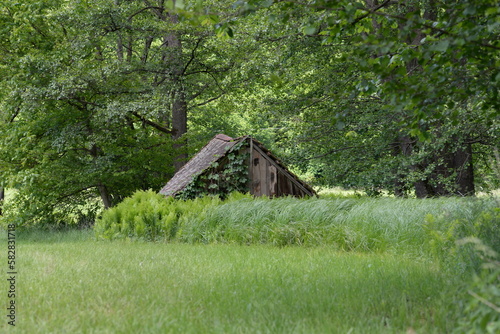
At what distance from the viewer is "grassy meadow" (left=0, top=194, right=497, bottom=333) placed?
426 centimetres

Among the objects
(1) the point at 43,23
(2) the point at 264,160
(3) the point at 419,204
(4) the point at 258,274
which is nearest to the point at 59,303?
(4) the point at 258,274

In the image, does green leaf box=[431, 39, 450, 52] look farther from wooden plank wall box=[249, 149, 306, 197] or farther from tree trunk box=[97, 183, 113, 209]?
tree trunk box=[97, 183, 113, 209]

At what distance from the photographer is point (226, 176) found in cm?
1404

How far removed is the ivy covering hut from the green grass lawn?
226 inches

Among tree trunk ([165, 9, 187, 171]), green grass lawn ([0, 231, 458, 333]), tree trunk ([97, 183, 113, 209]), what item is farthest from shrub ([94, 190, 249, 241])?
tree trunk ([165, 9, 187, 171])

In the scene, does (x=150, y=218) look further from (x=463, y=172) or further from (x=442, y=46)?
(x=463, y=172)

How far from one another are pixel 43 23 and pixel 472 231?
17147 mm

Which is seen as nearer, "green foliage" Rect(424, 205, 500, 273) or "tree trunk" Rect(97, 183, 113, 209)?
"green foliage" Rect(424, 205, 500, 273)

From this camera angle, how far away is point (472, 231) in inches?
237

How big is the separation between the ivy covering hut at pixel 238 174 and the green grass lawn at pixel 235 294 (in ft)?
18.9

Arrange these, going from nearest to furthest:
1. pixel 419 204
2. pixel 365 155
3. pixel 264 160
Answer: pixel 419 204 → pixel 264 160 → pixel 365 155

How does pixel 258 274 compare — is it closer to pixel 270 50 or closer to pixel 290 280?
pixel 290 280

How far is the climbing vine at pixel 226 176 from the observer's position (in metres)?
13.5

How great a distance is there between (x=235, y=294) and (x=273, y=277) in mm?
954
